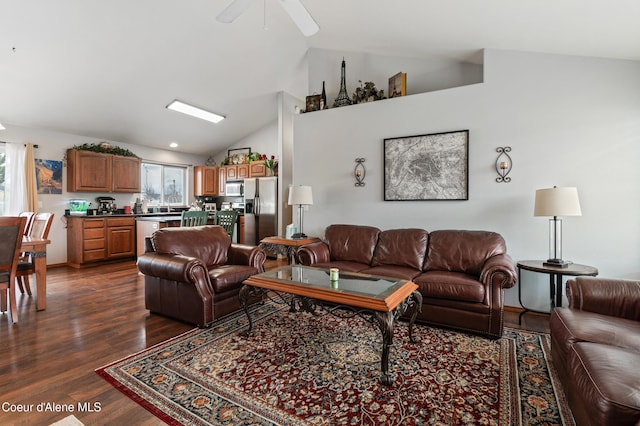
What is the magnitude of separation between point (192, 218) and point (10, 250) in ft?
7.96

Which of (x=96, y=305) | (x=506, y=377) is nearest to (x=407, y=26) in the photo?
(x=506, y=377)

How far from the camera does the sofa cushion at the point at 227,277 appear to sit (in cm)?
287

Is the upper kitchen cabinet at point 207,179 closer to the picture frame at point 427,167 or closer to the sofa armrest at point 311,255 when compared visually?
the sofa armrest at point 311,255

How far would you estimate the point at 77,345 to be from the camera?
247 centimetres

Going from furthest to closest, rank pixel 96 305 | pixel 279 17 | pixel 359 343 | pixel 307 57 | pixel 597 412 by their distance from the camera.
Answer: pixel 307 57 → pixel 279 17 → pixel 96 305 → pixel 359 343 → pixel 597 412

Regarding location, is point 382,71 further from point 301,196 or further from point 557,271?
point 557,271

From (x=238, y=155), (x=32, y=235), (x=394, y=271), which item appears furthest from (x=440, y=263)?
(x=238, y=155)

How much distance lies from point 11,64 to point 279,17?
3415 mm

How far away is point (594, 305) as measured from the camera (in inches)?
78.5

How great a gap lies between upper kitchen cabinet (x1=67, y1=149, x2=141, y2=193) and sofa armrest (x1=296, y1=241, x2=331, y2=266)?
4.71 m

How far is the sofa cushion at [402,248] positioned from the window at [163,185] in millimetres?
5860

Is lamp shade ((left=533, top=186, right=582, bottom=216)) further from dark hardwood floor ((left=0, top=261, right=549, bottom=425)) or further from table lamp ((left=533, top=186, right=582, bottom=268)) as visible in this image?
dark hardwood floor ((left=0, top=261, right=549, bottom=425))

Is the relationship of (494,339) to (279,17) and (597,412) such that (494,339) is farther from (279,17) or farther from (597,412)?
(279,17)

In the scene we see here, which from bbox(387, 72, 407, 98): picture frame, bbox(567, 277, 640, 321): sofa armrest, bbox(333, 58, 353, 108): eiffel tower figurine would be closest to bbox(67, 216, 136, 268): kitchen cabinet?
bbox(333, 58, 353, 108): eiffel tower figurine
